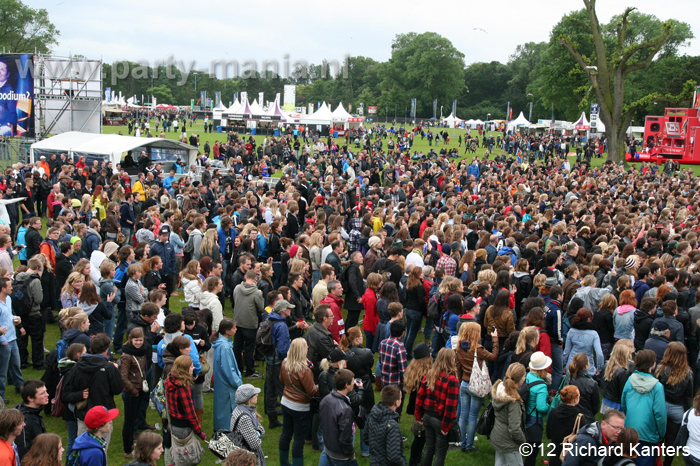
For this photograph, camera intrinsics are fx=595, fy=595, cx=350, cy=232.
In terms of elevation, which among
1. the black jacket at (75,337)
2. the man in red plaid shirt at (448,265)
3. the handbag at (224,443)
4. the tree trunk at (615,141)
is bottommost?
the handbag at (224,443)

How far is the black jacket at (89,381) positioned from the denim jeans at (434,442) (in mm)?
2810

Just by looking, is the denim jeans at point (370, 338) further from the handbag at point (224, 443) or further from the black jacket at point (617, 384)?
the handbag at point (224, 443)

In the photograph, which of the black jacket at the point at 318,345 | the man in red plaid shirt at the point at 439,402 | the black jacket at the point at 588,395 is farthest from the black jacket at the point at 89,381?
the black jacket at the point at 588,395

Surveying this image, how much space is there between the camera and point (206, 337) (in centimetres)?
605

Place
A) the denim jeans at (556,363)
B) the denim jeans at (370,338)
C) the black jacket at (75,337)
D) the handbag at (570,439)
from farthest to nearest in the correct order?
the denim jeans at (370,338) → the denim jeans at (556,363) → the black jacket at (75,337) → the handbag at (570,439)

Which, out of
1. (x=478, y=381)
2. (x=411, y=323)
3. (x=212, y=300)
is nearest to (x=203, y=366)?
(x=212, y=300)

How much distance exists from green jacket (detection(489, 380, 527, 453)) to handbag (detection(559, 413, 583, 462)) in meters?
0.33

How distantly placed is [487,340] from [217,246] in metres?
4.51

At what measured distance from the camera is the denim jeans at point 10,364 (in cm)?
647

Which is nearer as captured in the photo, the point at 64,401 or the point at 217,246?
the point at 64,401

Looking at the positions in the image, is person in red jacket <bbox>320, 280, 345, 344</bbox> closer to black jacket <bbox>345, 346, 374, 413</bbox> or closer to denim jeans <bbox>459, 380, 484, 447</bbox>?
black jacket <bbox>345, 346, 374, 413</bbox>

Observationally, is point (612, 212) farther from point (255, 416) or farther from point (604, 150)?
point (604, 150)

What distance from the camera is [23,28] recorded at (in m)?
63.4

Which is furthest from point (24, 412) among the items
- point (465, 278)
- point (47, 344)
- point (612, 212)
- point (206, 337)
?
point (612, 212)
